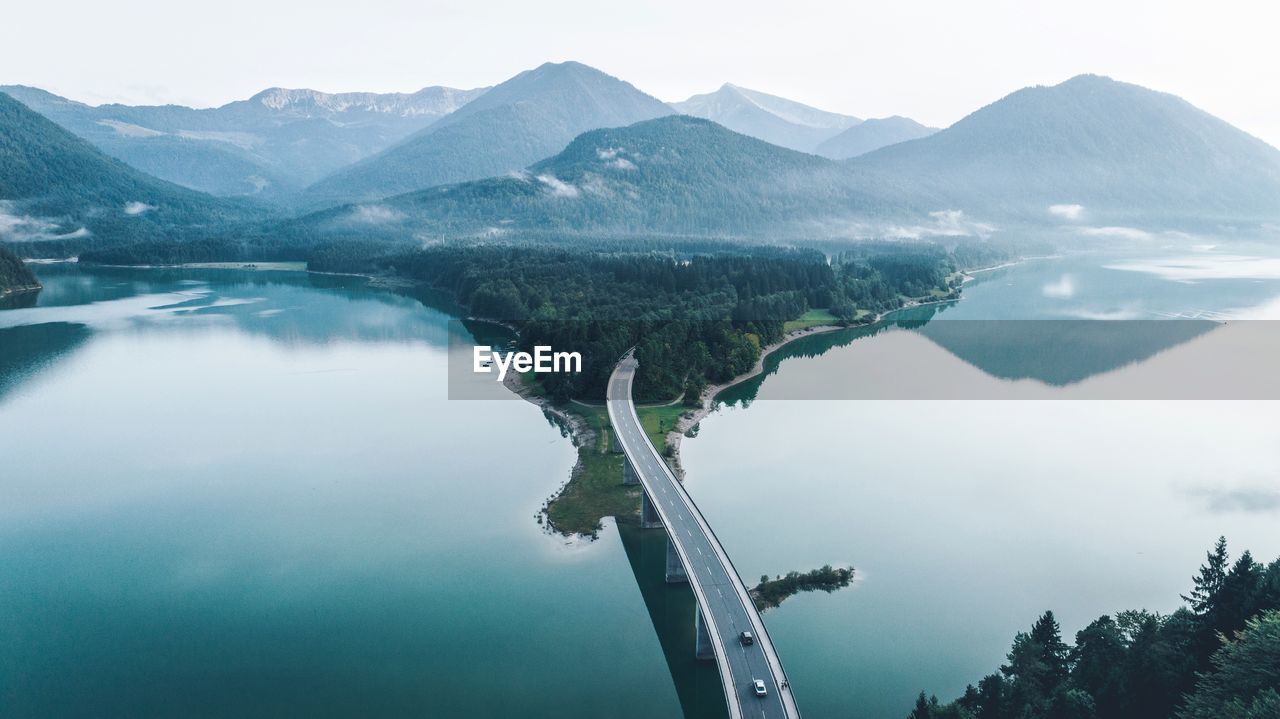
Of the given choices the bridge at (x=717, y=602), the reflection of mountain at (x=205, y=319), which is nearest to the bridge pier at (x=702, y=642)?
the bridge at (x=717, y=602)

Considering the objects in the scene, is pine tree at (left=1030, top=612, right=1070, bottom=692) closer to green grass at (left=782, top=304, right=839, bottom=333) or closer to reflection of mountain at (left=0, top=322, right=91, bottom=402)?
green grass at (left=782, top=304, right=839, bottom=333)

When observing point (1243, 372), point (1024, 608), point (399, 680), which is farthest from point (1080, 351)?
point (399, 680)

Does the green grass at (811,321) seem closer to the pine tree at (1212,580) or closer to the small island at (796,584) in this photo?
the small island at (796,584)

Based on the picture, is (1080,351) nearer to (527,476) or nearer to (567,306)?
(567,306)

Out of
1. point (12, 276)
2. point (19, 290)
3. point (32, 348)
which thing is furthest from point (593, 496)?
point (12, 276)

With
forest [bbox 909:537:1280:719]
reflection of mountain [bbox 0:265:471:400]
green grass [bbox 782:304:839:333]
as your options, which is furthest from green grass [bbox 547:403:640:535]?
green grass [bbox 782:304:839:333]
